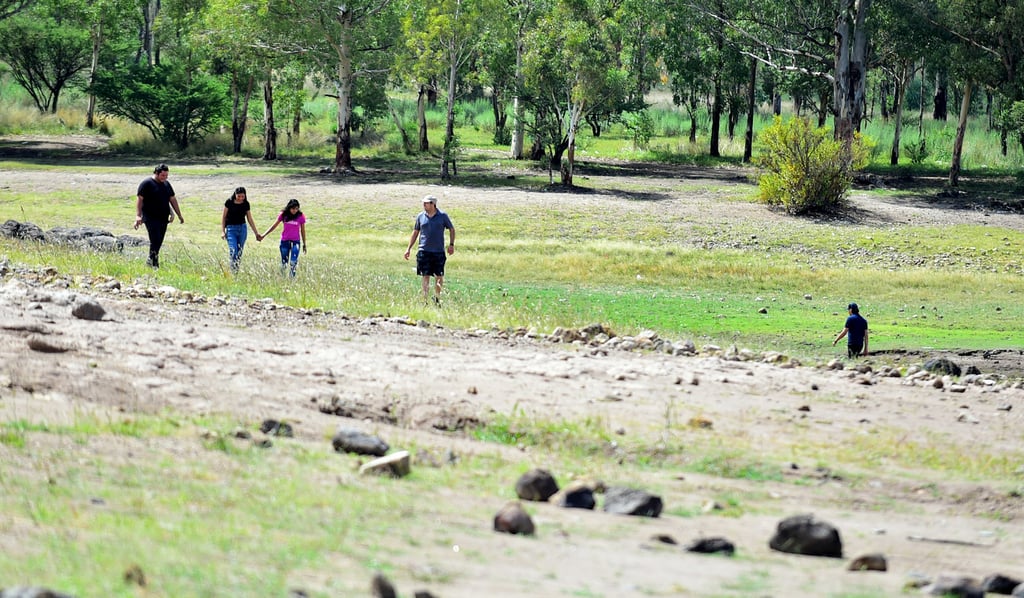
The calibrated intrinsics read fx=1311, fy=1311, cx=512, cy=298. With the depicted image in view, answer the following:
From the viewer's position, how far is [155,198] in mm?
19016

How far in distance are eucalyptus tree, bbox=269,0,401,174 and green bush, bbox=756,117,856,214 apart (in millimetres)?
14984

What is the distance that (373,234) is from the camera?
3152 centimetres

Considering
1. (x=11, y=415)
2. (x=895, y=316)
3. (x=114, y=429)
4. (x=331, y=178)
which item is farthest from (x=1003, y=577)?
(x=331, y=178)

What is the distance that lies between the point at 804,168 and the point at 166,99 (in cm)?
2761

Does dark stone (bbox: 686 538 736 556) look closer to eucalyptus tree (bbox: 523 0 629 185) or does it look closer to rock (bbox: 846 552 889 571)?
rock (bbox: 846 552 889 571)

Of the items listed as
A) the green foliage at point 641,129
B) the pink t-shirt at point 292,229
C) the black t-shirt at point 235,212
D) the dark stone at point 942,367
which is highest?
the green foliage at point 641,129

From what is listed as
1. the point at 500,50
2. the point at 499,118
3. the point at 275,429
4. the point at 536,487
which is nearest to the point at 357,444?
the point at 275,429

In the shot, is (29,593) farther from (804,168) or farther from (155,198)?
(804,168)

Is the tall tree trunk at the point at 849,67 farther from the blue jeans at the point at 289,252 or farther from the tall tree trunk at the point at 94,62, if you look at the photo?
the tall tree trunk at the point at 94,62

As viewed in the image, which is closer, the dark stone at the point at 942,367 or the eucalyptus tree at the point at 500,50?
the dark stone at the point at 942,367

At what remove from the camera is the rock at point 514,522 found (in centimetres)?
682

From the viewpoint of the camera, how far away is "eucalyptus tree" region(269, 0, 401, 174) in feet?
142

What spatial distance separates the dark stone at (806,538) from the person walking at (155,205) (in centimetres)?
1363

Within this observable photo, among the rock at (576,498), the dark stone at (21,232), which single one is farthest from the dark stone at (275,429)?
the dark stone at (21,232)
